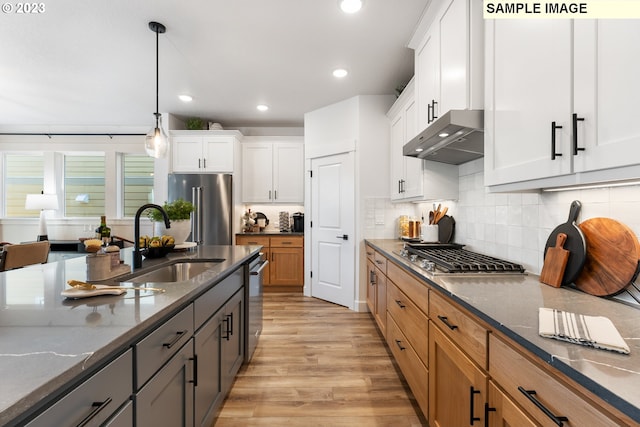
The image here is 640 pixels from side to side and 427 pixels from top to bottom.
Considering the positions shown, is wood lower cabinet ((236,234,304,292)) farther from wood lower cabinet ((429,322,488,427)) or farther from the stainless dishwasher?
wood lower cabinet ((429,322,488,427))

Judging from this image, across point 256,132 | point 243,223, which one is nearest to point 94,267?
point 243,223

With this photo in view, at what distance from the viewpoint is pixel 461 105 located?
170 centimetres

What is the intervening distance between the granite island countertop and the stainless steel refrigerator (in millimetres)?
3016

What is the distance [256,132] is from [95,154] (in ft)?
9.27

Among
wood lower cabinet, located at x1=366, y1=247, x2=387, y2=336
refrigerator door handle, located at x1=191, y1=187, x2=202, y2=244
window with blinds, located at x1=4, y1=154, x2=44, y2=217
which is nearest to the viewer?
wood lower cabinet, located at x1=366, y1=247, x2=387, y2=336

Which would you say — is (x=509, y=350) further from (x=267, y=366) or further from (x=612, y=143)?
(x=267, y=366)

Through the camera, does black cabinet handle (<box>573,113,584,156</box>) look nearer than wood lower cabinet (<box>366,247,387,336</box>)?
Yes

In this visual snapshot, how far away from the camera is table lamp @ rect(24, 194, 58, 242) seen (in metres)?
4.70

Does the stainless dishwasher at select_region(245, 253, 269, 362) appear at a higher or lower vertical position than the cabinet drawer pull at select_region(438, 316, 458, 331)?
lower

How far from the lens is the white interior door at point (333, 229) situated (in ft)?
12.8

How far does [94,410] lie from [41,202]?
5.54 meters

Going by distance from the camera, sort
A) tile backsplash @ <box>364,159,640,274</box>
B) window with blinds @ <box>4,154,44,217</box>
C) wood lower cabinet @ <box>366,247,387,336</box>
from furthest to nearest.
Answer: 1. window with blinds @ <box>4,154,44,217</box>
2. wood lower cabinet @ <box>366,247,387,336</box>
3. tile backsplash @ <box>364,159,640,274</box>

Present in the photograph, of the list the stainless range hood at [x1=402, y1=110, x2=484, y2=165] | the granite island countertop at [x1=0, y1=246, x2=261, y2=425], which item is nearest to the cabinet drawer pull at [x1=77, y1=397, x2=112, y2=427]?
the granite island countertop at [x1=0, y1=246, x2=261, y2=425]

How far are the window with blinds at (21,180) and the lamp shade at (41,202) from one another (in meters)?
0.69
